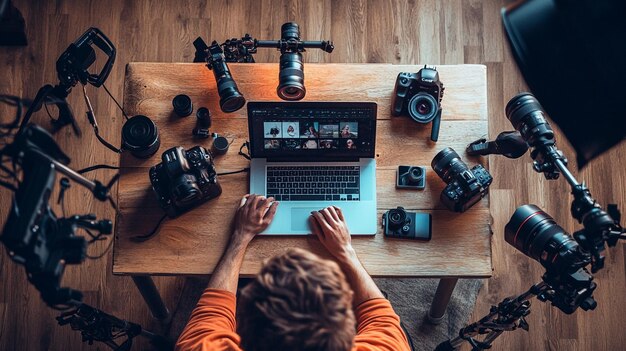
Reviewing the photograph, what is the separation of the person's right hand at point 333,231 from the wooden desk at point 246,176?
0.05m

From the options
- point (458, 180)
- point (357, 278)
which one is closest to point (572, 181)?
point (458, 180)

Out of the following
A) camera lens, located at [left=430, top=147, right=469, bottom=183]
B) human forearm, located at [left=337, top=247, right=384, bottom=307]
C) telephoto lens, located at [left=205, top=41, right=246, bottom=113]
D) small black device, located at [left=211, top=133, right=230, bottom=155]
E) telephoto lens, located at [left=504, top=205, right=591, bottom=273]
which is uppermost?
telephoto lens, located at [left=205, top=41, right=246, bottom=113]

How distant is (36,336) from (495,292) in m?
2.14

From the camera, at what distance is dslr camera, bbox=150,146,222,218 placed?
1.98 meters

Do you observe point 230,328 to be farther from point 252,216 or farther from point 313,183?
point 313,183

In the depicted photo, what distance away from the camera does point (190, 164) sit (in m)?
2.01

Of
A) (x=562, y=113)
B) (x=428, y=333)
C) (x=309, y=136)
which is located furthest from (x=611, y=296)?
(x=562, y=113)

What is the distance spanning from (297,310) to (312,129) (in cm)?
76

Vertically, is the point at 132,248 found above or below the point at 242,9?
below

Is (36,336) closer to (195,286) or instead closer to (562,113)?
(195,286)

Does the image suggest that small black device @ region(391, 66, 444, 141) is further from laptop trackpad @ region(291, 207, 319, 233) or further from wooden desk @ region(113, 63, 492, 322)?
laptop trackpad @ region(291, 207, 319, 233)

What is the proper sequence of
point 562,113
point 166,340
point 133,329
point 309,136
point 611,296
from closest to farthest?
1. point 562,113
2. point 309,136
3. point 133,329
4. point 166,340
5. point 611,296

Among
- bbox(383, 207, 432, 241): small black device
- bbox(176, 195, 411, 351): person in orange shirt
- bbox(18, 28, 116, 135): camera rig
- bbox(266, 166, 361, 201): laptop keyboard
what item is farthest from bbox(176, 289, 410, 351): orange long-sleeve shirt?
bbox(18, 28, 116, 135): camera rig

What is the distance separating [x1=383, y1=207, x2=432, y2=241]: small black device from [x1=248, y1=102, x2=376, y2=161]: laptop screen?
9.2 inches
